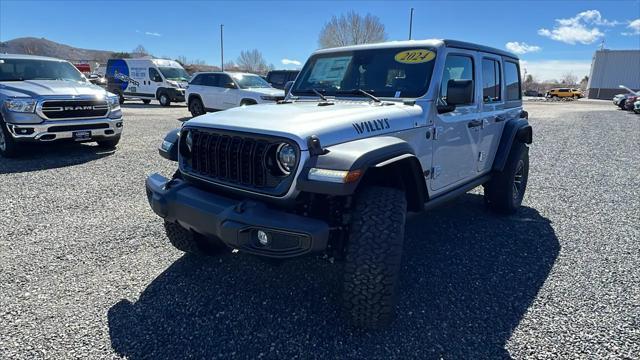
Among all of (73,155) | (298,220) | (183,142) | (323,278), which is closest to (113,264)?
(183,142)

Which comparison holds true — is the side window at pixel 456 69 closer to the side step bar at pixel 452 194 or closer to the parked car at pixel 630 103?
the side step bar at pixel 452 194

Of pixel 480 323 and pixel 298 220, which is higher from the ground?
pixel 298 220

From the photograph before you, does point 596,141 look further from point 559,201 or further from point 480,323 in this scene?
point 480,323

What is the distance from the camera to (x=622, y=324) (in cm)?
259

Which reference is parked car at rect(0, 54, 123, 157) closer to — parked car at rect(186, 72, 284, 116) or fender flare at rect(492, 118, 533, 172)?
parked car at rect(186, 72, 284, 116)

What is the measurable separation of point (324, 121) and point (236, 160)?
0.63 meters

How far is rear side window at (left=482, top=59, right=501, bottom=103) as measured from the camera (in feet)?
13.5

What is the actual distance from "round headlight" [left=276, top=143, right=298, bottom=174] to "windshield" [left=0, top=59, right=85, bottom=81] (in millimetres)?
7515

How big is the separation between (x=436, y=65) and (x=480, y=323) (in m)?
2.03

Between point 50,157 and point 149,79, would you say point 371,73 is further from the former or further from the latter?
point 149,79

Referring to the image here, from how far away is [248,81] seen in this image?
1433cm

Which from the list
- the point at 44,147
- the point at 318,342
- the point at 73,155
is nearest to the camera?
the point at 318,342

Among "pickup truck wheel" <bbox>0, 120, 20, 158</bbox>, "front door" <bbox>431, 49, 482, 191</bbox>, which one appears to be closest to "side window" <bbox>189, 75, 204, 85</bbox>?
"pickup truck wheel" <bbox>0, 120, 20, 158</bbox>

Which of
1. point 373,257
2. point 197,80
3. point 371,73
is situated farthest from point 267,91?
point 373,257
